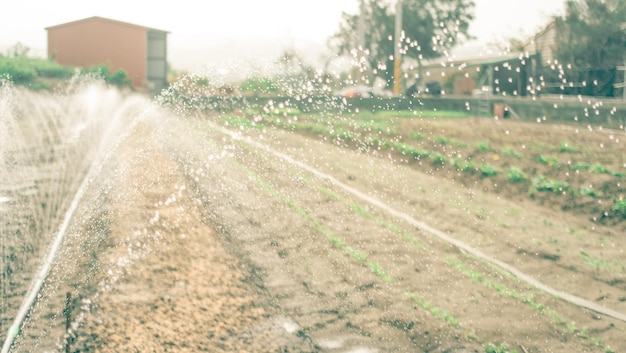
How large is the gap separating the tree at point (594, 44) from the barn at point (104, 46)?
22.6m

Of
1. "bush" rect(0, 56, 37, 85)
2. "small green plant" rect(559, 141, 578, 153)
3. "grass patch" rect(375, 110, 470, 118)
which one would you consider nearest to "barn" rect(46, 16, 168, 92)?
"bush" rect(0, 56, 37, 85)

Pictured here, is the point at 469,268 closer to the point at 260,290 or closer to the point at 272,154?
the point at 260,290

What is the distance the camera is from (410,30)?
4753cm

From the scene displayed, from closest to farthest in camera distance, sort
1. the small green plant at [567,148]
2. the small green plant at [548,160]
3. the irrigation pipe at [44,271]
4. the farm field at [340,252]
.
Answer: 1. the irrigation pipe at [44,271]
2. the farm field at [340,252]
3. the small green plant at [548,160]
4. the small green plant at [567,148]

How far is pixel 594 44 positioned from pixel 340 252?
2213 cm

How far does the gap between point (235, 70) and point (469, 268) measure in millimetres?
6725

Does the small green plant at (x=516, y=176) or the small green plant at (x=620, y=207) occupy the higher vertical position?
the small green plant at (x=516, y=176)

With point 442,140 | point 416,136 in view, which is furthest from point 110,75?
point 442,140

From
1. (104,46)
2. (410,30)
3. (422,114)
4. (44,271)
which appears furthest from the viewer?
(410,30)

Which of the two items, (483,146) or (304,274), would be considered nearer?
(304,274)

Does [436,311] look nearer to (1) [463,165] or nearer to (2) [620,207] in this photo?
(2) [620,207]

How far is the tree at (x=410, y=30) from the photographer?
46.9 metres

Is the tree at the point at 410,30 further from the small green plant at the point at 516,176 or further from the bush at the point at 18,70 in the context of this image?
the small green plant at the point at 516,176

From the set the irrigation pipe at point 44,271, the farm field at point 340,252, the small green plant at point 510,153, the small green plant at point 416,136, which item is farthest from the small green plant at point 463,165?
the irrigation pipe at point 44,271
